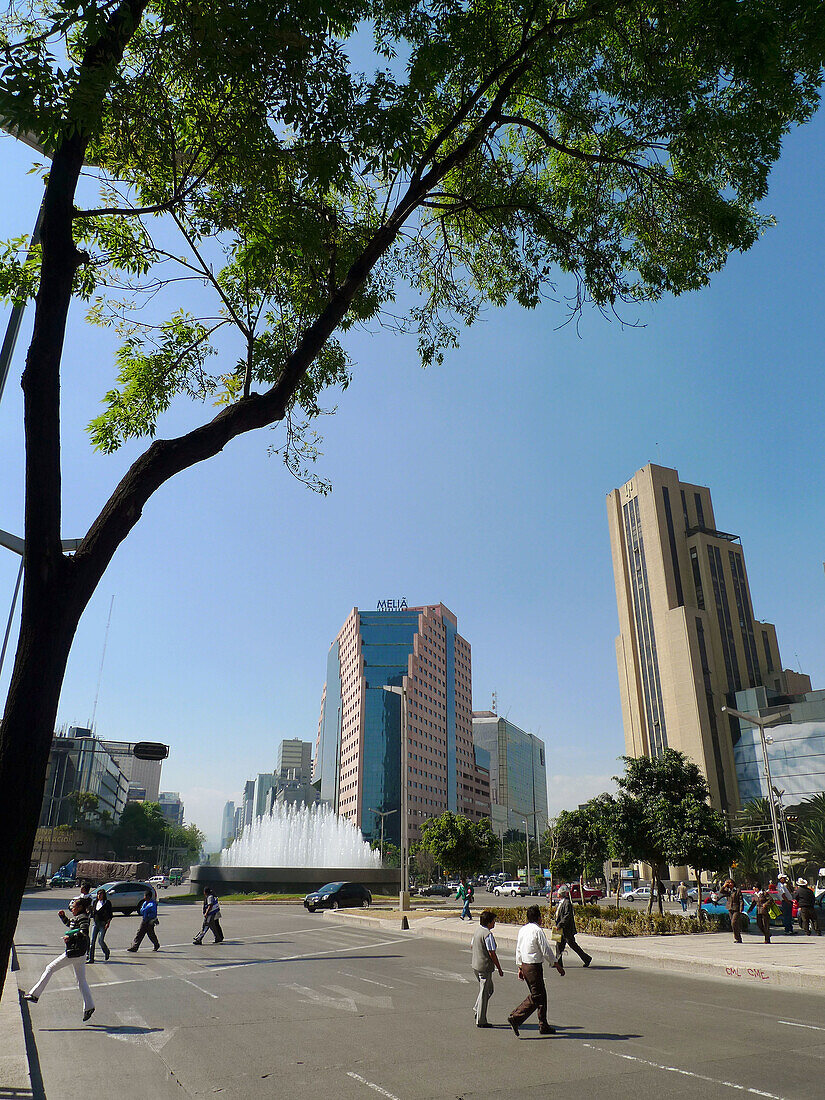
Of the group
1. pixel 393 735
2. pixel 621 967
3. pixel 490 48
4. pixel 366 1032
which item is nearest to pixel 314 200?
pixel 490 48

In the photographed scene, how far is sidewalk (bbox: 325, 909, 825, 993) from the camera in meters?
13.3

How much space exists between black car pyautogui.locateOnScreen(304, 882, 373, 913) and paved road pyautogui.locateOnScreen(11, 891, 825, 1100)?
832 inches

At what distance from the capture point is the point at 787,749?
77875mm

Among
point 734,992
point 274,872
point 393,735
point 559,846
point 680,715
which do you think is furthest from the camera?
point 393,735

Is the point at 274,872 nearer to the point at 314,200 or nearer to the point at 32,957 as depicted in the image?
the point at 32,957

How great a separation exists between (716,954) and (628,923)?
7.06m

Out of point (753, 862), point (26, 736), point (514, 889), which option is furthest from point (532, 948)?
point (514, 889)

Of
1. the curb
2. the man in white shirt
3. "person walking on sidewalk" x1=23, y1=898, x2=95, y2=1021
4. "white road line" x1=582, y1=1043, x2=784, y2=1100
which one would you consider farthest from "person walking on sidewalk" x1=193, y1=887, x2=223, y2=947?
"white road line" x1=582, y1=1043, x2=784, y2=1100

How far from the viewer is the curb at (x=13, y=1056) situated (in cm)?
605

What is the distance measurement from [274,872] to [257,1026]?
39.3 metres

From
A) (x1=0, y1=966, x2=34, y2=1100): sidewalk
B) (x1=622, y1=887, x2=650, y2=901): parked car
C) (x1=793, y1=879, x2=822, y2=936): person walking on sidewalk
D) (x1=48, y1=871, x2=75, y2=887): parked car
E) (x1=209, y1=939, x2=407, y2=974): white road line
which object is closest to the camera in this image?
(x1=0, y1=966, x2=34, y2=1100): sidewalk

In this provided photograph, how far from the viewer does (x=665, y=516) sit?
9619cm

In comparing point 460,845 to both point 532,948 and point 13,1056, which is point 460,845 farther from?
point 13,1056

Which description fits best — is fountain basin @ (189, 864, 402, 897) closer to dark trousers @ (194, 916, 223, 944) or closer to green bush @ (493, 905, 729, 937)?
green bush @ (493, 905, 729, 937)
